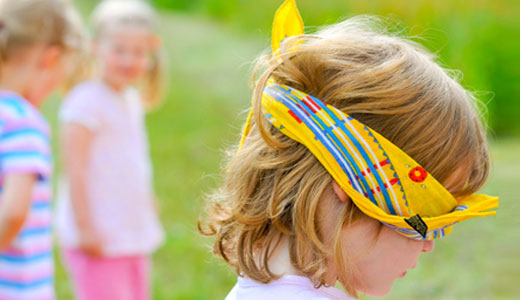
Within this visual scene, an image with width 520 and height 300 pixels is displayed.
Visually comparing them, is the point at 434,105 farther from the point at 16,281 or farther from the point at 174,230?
the point at 174,230

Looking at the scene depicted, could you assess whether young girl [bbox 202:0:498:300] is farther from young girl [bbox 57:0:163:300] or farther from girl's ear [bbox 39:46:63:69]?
young girl [bbox 57:0:163:300]

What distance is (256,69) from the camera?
176 cm

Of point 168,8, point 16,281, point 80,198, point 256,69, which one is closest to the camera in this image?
point 256,69

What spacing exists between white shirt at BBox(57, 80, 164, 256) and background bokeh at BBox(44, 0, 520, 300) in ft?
1.65

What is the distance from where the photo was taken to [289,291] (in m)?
1.50

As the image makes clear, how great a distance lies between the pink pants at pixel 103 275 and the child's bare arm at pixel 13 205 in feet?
3.22

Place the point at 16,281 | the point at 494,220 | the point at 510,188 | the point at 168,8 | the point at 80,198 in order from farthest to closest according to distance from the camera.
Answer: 1. the point at 168,8
2. the point at 494,220
3. the point at 510,188
4. the point at 80,198
5. the point at 16,281

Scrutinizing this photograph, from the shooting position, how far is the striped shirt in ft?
8.86

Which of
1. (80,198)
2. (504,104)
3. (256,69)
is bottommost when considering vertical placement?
(504,104)

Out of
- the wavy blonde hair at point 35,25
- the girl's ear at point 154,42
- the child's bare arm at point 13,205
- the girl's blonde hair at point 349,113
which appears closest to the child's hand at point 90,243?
the child's bare arm at point 13,205

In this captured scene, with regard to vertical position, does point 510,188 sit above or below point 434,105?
below

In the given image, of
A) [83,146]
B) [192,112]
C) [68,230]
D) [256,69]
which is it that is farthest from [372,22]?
A: [192,112]

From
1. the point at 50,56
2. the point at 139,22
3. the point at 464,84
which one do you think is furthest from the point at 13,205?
the point at 464,84

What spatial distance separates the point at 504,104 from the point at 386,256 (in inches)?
184
